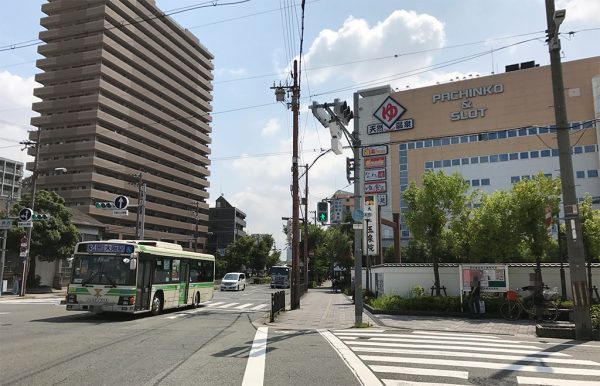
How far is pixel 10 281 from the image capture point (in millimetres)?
38875

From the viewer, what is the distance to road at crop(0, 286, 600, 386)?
785 cm

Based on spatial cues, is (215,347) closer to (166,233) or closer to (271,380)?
(271,380)

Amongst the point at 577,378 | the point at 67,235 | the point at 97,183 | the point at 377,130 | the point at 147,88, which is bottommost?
the point at 577,378

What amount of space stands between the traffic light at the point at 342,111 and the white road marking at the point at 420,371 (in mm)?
10143

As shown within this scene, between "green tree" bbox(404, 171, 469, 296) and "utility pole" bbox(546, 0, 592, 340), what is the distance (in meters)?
9.24

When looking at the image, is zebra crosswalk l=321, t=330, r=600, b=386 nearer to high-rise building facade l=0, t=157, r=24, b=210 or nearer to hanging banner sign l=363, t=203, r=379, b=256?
hanging banner sign l=363, t=203, r=379, b=256

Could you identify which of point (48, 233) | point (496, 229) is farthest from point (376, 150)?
point (48, 233)

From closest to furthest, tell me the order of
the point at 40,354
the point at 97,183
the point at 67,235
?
the point at 40,354, the point at 67,235, the point at 97,183

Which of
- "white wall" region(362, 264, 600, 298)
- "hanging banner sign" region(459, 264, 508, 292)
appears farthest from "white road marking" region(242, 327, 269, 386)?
"white wall" region(362, 264, 600, 298)

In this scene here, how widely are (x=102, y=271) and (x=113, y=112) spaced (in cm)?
8149

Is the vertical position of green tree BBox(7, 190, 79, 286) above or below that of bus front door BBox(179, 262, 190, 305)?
above

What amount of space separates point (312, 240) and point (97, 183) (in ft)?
138

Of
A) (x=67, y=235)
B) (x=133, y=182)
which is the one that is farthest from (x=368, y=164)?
(x=133, y=182)

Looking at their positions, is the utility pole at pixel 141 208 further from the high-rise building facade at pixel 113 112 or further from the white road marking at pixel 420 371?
the high-rise building facade at pixel 113 112
